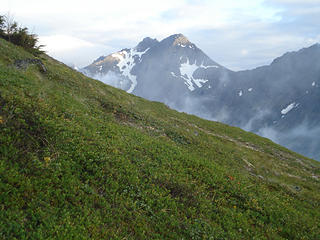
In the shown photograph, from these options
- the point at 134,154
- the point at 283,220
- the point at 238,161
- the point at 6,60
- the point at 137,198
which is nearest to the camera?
the point at 137,198

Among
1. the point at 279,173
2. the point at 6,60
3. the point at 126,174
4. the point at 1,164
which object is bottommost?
the point at 279,173

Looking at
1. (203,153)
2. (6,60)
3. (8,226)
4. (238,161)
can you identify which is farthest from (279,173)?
(6,60)

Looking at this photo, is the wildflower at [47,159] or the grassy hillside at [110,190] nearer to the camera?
the grassy hillside at [110,190]

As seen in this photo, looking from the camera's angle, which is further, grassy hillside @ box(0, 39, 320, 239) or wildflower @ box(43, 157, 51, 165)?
wildflower @ box(43, 157, 51, 165)

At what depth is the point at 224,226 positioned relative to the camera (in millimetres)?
11383

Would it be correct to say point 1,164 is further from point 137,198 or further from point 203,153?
point 203,153

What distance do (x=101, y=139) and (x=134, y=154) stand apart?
98.9 inches

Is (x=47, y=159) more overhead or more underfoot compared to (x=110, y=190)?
more overhead

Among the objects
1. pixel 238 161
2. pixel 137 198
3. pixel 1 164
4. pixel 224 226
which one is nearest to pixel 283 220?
pixel 224 226

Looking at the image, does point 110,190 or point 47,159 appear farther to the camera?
point 110,190

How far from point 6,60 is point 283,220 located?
→ 96.2 feet

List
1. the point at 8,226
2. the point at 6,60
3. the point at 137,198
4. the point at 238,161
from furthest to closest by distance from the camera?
the point at 238,161 → the point at 6,60 → the point at 137,198 → the point at 8,226

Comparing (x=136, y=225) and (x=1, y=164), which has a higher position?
(x=1, y=164)

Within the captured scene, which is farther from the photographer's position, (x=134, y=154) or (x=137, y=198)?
(x=134, y=154)
